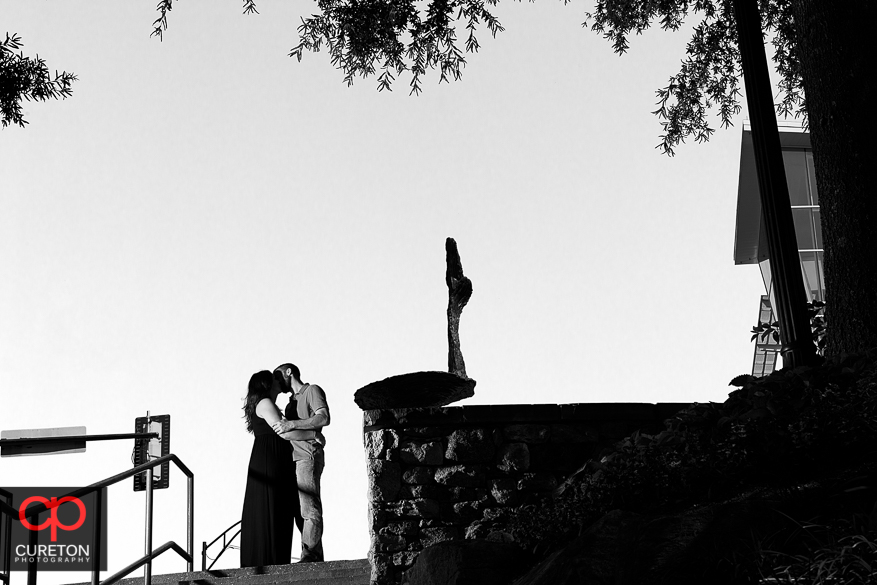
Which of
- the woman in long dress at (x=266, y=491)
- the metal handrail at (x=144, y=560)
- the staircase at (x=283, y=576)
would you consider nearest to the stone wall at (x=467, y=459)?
the staircase at (x=283, y=576)

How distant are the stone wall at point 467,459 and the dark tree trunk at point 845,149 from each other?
4.21ft

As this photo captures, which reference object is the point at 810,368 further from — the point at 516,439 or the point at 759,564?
the point at 516,439

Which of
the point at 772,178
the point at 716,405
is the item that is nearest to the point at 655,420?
the point at 716,405

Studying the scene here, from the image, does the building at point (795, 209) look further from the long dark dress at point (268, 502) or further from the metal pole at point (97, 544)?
the metal pole at point (97, 544)

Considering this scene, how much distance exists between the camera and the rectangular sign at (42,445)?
732 cm

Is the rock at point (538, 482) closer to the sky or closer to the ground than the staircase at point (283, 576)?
closer to the sky

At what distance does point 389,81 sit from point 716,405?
431 cm

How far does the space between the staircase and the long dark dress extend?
19.5 inches

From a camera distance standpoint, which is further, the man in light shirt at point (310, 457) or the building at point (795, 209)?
the building at point (795, 209)

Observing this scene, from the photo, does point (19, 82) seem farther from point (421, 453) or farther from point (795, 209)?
point (795, 209)

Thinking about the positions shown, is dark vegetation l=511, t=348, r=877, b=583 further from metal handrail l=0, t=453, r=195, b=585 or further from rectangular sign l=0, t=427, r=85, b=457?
rectangular sign l=0, t=427, r=85, b=457

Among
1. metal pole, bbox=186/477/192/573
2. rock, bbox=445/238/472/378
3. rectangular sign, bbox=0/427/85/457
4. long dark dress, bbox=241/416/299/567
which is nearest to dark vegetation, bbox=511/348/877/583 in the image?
rock, bbox=445/238/472/378

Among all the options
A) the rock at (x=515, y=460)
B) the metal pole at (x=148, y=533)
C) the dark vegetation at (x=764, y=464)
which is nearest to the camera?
the dark vegetation at (x=764, y=464)

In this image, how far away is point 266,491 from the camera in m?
6.51
